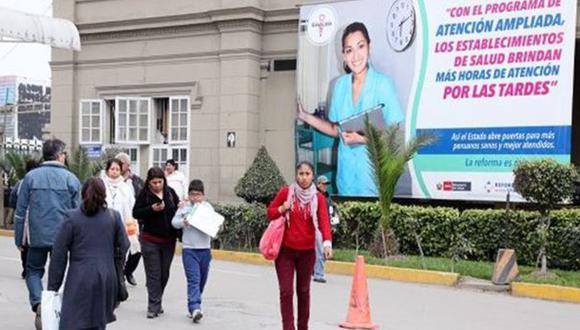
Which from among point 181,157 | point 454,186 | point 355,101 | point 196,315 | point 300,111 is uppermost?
point 355,101

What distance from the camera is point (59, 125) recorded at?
25.2m

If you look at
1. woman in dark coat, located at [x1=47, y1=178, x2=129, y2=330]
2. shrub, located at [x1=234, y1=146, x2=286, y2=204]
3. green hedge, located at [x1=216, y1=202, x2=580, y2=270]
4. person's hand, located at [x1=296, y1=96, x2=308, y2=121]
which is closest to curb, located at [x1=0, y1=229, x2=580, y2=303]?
green hedge, located at [x1=216, y1=202, x2=580, y2=270]

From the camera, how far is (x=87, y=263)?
18.7 ft

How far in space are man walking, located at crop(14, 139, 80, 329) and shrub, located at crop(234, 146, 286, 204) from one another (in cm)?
1025

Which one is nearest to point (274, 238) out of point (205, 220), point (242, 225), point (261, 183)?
point (205, 220)

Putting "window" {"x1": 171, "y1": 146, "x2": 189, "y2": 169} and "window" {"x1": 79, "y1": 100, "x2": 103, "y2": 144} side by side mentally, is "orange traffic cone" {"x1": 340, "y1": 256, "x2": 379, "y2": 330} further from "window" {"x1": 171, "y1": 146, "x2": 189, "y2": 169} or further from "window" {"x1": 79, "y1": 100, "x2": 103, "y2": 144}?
"window" {"x1": 79, "y1": 100, "x2": 103, "y2": 144}

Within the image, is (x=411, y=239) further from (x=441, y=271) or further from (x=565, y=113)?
(x=565, y=113)

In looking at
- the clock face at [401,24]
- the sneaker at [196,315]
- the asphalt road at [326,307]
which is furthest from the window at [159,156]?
the sneaker at [196,315]

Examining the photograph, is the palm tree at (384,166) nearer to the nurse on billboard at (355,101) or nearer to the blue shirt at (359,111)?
the blue shirt at (359,111)

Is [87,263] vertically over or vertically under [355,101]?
under

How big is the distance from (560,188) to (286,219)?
22.8ft

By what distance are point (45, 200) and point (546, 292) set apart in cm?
764

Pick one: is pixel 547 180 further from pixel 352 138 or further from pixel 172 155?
pixel 172 155

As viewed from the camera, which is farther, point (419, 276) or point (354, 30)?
point (354, 30)
